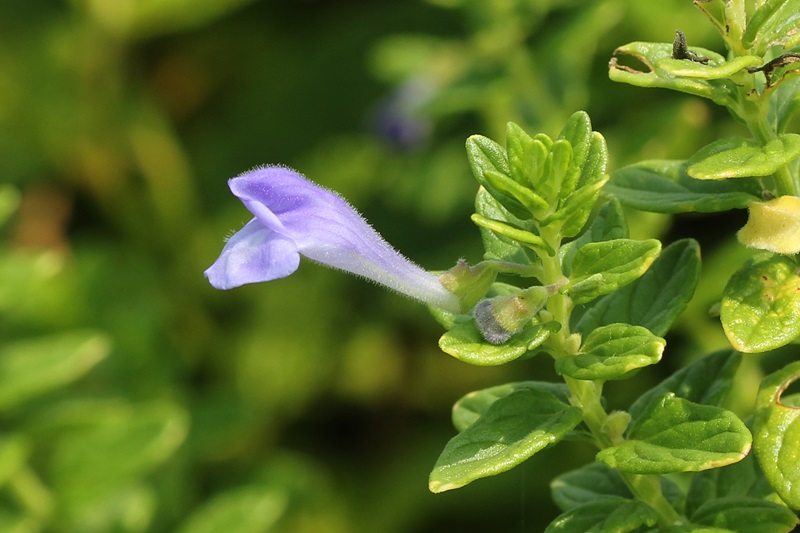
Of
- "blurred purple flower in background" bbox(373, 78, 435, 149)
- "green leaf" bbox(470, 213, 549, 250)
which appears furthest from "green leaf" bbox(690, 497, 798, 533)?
"blurred purple flower in background" bbox(373, 78, 435, 149)

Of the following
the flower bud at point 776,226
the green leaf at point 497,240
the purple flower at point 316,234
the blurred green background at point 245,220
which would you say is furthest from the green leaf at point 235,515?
the flower bud at point 776,226

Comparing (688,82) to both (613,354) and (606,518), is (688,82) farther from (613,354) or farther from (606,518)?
(606,518)

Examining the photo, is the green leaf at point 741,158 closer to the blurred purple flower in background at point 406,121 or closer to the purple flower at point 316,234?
the purple flower at point 316,234

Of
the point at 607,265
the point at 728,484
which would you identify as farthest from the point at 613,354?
the point at 728,484

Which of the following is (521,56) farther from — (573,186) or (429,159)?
(573,186)

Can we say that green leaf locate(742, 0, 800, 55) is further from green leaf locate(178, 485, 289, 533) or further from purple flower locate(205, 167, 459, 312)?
green leaf locate(178, 485, 289, 533)

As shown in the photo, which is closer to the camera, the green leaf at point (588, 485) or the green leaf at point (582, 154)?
the green leaf at point (582, 154)
